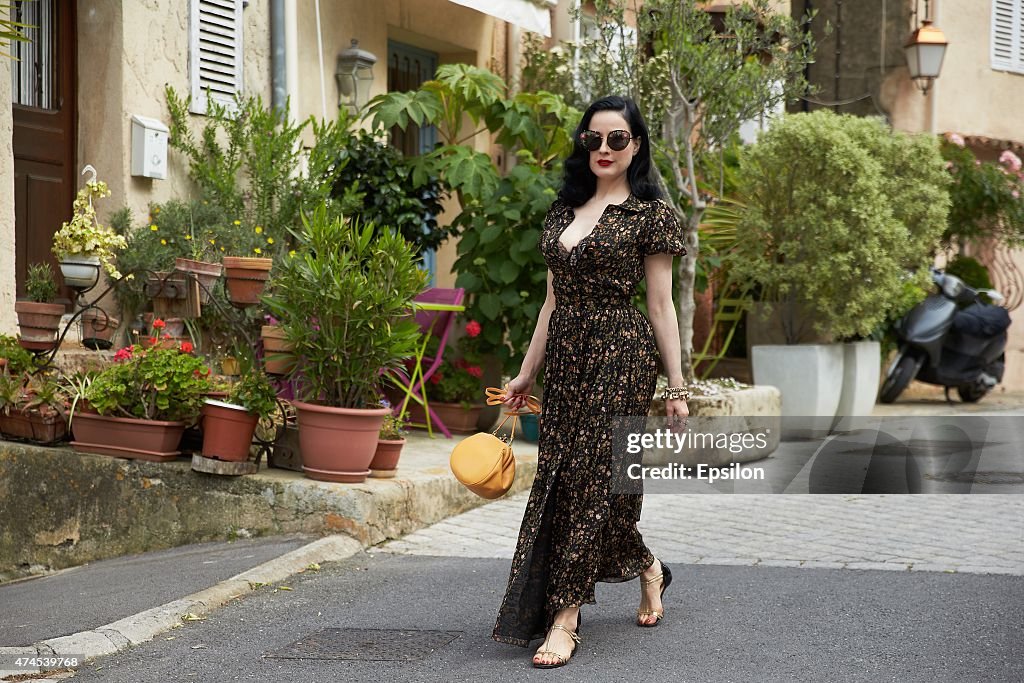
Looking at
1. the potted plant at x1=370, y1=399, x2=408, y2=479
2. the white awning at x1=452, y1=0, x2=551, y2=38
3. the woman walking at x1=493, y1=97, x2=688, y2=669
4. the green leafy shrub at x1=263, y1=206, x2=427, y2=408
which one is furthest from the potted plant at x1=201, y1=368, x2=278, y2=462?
the white awning at x1=452, y1=0, x2=551, y2=38

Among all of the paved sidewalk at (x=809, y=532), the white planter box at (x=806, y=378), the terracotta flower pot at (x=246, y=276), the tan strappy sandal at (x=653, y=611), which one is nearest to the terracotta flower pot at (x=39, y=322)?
the terracotta flower pot at (x=246, y=276)

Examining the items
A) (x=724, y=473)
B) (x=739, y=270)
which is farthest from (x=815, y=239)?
(x=724, y=473)

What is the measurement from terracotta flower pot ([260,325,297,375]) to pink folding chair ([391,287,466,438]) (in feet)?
6.32

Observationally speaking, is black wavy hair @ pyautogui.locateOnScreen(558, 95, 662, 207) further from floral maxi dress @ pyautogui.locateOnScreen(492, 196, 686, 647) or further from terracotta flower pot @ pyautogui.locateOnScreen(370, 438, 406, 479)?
terracotta flower pot @ pyautogui.locateOnScreen(370, 438, 406, 479)

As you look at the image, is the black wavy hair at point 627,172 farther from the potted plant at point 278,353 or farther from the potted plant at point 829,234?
the potted plant at point 829,234

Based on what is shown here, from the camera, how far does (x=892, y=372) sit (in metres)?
13.9

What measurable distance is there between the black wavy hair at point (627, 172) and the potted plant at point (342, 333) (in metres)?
1.91

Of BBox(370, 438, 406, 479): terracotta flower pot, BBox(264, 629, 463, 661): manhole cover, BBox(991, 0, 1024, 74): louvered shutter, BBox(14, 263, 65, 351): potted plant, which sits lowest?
BBox(264, 629, 463, 661): manhole cover

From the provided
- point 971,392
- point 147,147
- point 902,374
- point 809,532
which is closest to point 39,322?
point 147,147

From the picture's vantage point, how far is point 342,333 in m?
6.43

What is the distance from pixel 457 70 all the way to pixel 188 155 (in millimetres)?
2322

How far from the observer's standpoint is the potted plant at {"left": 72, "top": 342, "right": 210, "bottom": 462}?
21.2 feet

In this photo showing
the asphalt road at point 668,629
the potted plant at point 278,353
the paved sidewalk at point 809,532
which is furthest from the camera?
the potted plant at point 278,353

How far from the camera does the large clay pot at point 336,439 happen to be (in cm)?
639
